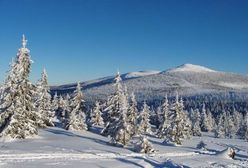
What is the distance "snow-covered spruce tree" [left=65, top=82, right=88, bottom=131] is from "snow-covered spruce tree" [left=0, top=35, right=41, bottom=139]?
57.5 ft

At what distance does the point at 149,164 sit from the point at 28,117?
64.6ft

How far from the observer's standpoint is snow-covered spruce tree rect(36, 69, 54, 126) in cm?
7130

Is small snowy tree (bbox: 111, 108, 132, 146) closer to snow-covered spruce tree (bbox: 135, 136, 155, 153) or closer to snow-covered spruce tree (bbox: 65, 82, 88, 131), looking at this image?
snow-covered spruce tree (bbox: 135, 136, 155, 153)

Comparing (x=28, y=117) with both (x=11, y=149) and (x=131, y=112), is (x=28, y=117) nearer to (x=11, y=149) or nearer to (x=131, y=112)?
(x=11, y=149)

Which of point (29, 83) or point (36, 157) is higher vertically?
point (29, 83)

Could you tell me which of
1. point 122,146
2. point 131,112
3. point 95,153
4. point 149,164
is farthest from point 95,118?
point 149,164

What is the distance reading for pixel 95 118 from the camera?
89.8m

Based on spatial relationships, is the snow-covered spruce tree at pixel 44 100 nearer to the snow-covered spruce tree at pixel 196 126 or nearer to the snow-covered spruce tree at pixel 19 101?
the snow-covered spruce tree at pixel 19 101

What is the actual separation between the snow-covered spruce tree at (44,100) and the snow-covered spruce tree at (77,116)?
382 cm

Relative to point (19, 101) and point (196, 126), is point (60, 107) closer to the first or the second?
point (196, 126)

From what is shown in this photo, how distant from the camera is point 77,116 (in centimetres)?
7356

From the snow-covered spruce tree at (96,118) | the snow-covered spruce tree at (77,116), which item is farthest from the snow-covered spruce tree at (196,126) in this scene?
the snow-covered spruce tree at (77,116)

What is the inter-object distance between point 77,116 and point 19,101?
24.6 m

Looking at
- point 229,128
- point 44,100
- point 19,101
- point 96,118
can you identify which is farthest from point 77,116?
point 229,128
